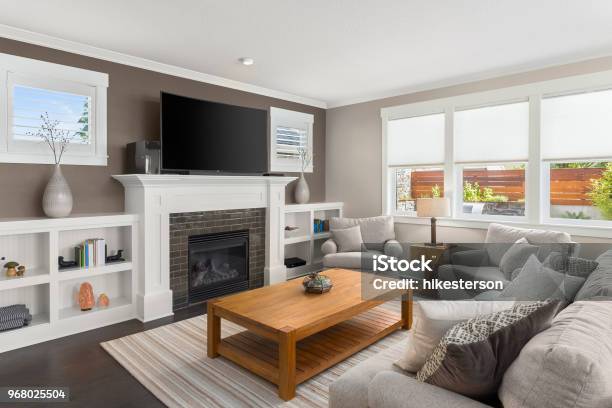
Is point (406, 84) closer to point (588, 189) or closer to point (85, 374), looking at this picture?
point (588, 189)

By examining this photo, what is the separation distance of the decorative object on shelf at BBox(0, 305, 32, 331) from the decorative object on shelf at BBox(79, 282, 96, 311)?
40cm

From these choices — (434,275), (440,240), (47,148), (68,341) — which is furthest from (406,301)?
(47,148)

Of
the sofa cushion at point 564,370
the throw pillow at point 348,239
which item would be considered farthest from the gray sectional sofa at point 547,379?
the throw pillow at point 348,239

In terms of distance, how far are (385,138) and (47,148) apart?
409cm

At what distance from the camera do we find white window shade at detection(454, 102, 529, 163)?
443 cm

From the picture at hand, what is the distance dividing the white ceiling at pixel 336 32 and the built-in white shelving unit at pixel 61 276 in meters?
1.65

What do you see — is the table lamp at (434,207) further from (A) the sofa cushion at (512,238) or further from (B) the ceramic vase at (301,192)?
(B) the ceramic vase at (301,192)

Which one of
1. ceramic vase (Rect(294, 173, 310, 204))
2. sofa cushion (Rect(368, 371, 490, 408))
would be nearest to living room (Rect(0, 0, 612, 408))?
sofa cushion (Rect(368, 371, 490, 408))

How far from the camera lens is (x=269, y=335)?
8.04ft

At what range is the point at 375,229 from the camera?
5238 millimetres

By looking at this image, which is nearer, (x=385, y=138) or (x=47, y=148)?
(x=47, y=148)

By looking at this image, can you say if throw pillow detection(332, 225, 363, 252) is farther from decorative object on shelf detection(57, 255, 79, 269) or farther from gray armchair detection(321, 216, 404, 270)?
decorative object on shelf detection(57, 255, 79, 269)

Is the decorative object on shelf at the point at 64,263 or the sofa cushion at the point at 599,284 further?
the decorative object on shelf at the point at 64,263

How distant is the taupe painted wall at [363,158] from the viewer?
16.2ft
